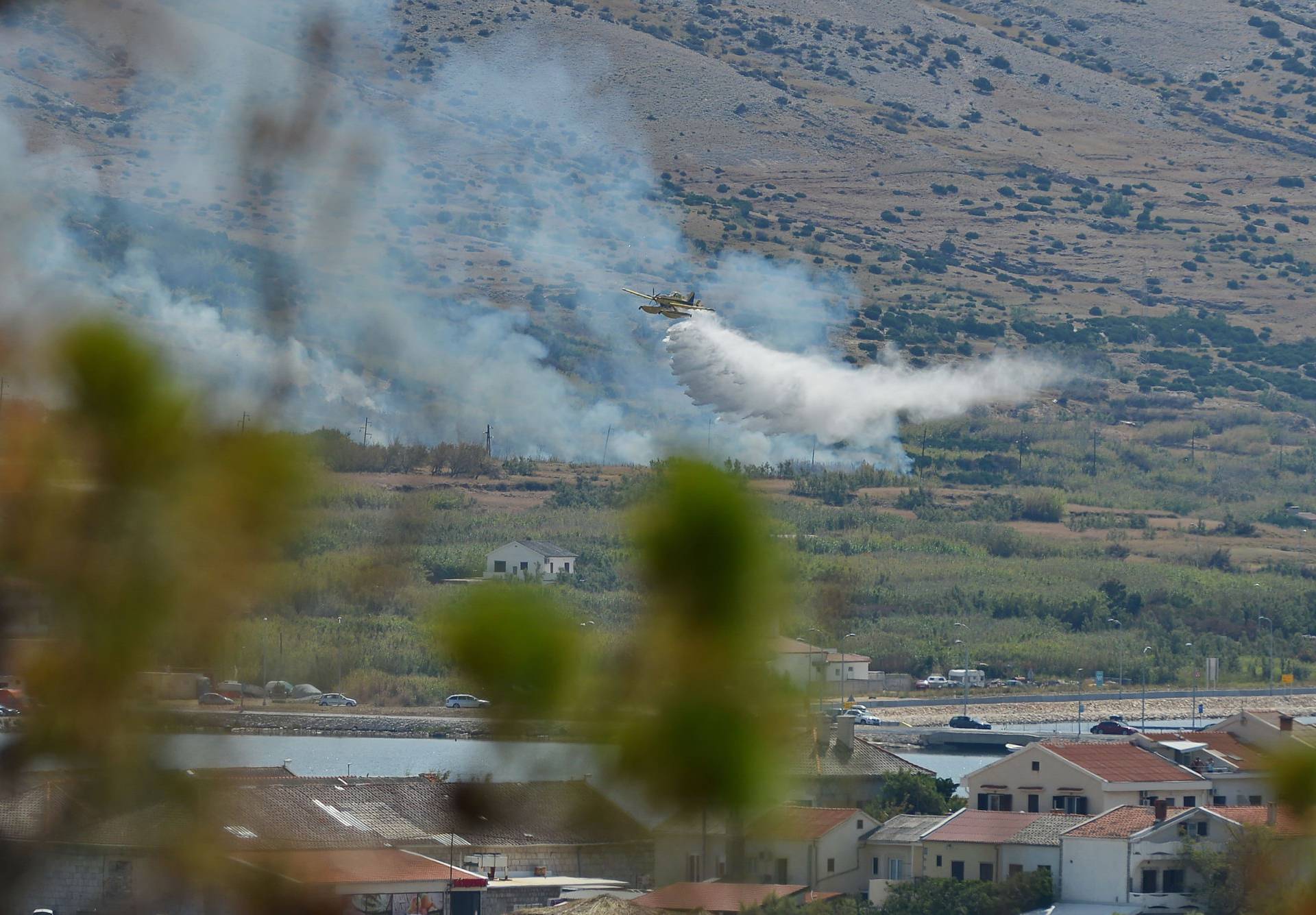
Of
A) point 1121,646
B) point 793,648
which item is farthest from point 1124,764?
point 1121,646

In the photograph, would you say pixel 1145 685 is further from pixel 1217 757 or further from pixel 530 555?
pixel 1217 757

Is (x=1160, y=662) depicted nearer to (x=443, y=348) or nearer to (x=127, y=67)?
(x=443, y=348)

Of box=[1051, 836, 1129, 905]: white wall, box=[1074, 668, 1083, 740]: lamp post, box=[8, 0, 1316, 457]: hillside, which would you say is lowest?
box=[1051, 836, 1129, 905]: white wall

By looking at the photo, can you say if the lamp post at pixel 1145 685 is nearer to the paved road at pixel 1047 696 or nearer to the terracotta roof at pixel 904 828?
the paved road at pixel 1047 696

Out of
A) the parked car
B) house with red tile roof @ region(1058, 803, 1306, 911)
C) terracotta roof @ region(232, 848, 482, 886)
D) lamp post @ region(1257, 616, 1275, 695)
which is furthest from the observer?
lamp post @ region(1257, 616, 1275, 695)

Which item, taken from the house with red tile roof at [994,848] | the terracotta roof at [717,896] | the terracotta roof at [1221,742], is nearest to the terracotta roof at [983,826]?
the house with red tile roof at [994,848]

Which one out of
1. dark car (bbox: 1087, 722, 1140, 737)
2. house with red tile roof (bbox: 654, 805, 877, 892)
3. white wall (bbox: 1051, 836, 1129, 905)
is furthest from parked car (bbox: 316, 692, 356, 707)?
house with red tile roof (bbox: 654, 805, 877, 892)

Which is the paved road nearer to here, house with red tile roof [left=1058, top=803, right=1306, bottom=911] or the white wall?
house with red tile roof [left=1058, top=803, right=1306, bottom=911]

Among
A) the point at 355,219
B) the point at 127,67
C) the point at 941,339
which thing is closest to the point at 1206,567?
the point at 941,339
